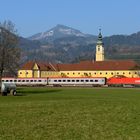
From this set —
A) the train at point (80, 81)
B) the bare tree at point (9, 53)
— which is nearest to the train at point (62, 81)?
the train at point (80, 81)

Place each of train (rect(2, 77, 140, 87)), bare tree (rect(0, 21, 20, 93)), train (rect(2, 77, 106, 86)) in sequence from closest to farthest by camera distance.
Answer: bare tree (rect(0, 21, 20, 93))
train (rect(2, 77, 140, 87))
train (rect(2, 77, 106, 86))

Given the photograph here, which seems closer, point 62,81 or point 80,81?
point 80,81

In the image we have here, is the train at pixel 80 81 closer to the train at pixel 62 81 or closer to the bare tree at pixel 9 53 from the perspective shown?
the train at pixel 62 81

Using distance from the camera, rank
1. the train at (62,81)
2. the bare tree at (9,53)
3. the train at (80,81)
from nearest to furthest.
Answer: the bare tree at (9,53) → the train at (80,81) → the train at (62,81)

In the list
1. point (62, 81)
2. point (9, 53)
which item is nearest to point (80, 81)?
point (62, 81)

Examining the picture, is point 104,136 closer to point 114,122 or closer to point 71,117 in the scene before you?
point 114,122

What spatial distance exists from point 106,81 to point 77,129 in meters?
134

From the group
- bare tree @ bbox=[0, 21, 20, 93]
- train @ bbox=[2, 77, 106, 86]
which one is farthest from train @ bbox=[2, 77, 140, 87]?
bare tree @ bbox=[0, 21, 20, 93]

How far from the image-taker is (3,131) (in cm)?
1755

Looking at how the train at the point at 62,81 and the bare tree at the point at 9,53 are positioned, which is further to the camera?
the train at the point at 62,81

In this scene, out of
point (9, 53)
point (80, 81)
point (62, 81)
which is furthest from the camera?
point (62, 81)

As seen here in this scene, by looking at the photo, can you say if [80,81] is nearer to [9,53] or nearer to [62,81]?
[62,81]

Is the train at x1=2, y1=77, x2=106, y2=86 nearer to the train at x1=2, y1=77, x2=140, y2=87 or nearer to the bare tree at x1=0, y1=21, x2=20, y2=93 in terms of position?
the train at x1=2, y1=77, x2=140, y2=87

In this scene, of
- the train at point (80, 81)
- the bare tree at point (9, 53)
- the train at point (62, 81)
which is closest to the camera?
the bare tree at point (9, 53)
